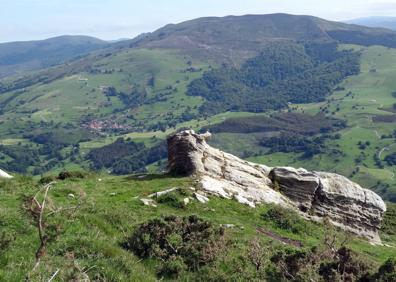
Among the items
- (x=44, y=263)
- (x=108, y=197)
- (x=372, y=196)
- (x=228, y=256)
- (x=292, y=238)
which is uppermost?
(x=44, y=263)

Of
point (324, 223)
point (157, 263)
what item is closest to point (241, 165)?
point (324, 223)

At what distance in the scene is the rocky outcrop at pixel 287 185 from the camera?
4097 centimetres

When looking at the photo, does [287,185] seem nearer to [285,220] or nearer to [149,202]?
[285,220]

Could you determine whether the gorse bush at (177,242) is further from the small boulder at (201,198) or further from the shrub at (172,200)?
the small boulder at (201,198)

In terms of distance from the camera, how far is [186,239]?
20078 mm

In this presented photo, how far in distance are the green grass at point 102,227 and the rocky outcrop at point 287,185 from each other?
305cm

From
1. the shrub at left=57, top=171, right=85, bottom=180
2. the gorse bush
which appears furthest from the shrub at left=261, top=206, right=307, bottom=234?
the shrub at left=57, top=171, right=85, bottom=180

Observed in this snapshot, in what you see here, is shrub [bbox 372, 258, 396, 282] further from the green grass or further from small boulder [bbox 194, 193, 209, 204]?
small boulder [bbox 194, 193, 209, 204]

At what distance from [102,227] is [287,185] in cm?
2660

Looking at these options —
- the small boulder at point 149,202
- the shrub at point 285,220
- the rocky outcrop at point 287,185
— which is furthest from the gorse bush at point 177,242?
the rocky outcrop at point 287,185

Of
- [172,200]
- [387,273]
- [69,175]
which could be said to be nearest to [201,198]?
[172,200]

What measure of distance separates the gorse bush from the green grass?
2.06 ft

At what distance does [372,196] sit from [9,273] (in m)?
41.7

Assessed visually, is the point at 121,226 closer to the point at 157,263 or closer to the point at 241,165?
the point at 157,263
